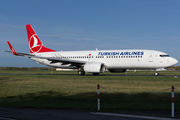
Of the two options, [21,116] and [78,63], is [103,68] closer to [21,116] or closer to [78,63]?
[78,63]

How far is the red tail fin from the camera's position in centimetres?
4394

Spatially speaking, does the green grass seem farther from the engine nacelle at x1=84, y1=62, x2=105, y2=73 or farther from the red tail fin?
the red tail fin

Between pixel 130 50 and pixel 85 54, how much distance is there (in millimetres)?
8077

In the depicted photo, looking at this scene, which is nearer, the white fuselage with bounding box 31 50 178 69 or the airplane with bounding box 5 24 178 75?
the white fuselage with bounding box 31 50 178 69

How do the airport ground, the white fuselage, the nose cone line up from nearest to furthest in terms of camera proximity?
the airport ground, the nose cone, the white fuselage

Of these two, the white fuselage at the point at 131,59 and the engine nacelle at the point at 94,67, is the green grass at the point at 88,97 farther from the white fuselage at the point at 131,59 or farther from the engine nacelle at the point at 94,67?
the engine nacelle at the point at 94,67

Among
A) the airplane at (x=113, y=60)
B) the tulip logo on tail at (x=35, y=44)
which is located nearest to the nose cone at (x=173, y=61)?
the airplane at (x=113, y=60)

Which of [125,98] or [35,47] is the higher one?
[35,47]

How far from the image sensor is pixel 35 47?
4409 centimetres

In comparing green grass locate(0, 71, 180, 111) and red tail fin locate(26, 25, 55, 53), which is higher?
red tail fin locate(26, 25, 55, 53)

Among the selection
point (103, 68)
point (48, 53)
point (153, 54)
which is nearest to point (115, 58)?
point (103, 68)

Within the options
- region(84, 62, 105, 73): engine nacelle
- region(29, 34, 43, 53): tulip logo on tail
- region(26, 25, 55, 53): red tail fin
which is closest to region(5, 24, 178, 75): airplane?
region(84, 62, 105, 73): engine nacelle

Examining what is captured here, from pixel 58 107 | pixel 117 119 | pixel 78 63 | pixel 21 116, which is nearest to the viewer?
pixel 117 119

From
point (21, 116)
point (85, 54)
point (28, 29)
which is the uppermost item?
point (28, 29)
